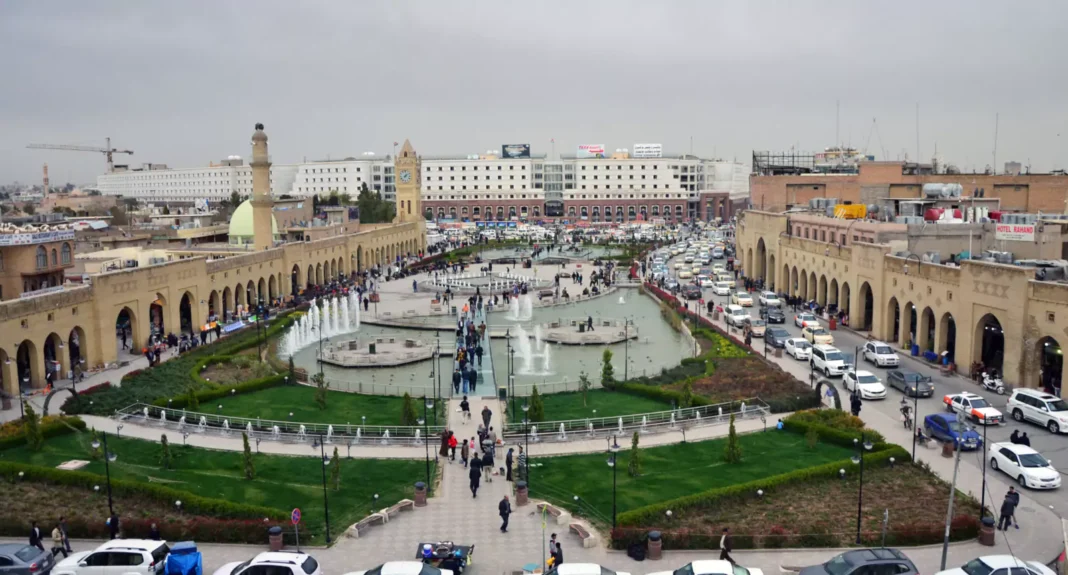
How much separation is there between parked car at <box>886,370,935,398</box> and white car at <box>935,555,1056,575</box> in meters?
12.5

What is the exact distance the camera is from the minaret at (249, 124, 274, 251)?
179 ft

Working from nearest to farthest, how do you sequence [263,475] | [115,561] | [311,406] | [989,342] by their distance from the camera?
[115,561] → [263,475] → [311,406] → [989,342]

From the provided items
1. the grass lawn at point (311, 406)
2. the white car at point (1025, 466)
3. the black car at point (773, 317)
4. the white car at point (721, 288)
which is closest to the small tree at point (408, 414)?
the grass lawn at point (311, 406)

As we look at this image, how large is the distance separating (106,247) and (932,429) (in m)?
50.6

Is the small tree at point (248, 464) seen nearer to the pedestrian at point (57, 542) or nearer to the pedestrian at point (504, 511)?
the pedestrian at point (57, 542)

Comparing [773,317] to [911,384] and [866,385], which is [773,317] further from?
[911,384]

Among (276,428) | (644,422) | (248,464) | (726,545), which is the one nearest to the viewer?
(726,545)

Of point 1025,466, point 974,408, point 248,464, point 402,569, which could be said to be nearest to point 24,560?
point 248,464

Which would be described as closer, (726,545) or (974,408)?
(726,545)

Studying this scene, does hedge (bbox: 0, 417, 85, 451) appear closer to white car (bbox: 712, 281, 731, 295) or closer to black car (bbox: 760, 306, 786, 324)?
black car (bbox: 760, 306, 786, 324)

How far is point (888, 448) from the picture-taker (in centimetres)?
2103

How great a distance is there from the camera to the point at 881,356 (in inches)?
1225

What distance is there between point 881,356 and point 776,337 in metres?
4.72

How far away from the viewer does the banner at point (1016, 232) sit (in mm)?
33500
